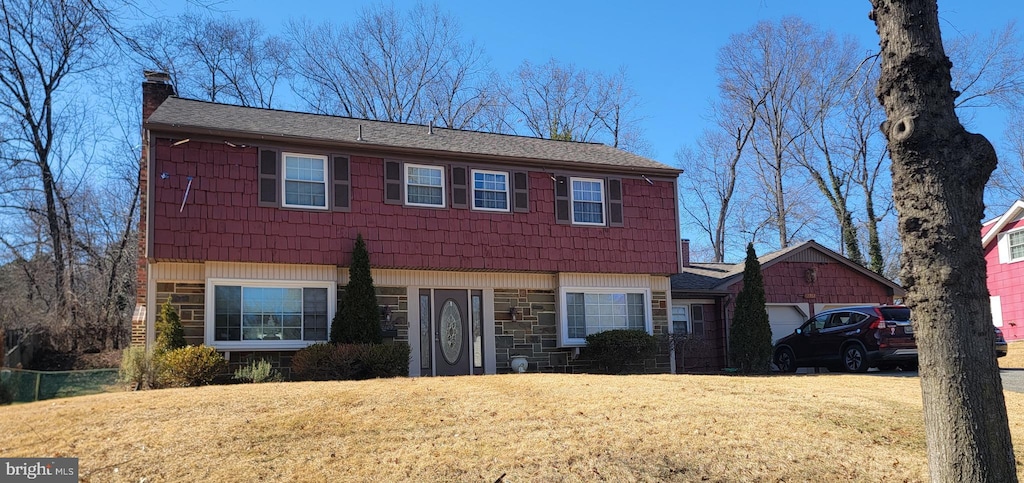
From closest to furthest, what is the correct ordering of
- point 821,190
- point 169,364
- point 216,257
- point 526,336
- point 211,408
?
1. point 211,408
2. point 169,364
3. point 216,257
4. point 526,336
5. point 821,190

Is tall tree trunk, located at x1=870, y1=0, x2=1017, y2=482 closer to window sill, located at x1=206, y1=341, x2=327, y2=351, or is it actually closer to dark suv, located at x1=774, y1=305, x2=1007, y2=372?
dark suv, located at x1=774, y1=305, x2=1007, y2=372

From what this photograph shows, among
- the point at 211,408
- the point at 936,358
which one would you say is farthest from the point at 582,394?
the point at 936,358

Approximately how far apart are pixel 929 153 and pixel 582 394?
19.6 ft

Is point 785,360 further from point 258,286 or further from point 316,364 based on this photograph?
point 258,286

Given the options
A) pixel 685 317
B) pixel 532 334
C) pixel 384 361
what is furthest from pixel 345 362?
A: pixel 685 317

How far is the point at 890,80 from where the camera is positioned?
19.3 feet

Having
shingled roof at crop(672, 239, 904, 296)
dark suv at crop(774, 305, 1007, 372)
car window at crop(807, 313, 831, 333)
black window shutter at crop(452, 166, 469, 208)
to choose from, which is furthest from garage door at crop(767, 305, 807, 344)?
black window shutter at crop(452, 166, 469, 208)

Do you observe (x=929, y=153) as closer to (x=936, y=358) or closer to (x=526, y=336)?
(x=936, y=358)

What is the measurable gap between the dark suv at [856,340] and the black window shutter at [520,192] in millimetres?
6834

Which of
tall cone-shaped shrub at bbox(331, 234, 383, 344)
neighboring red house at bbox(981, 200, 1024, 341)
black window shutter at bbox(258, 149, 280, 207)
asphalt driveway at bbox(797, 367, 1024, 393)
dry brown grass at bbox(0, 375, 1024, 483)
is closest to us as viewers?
dry brown grass at bbox(0, 375, 1024, 483)

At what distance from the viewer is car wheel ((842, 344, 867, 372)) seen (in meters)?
15.6

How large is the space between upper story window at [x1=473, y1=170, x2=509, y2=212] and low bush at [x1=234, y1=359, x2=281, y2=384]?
16.7 feet

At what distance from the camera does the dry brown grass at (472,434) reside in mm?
7234

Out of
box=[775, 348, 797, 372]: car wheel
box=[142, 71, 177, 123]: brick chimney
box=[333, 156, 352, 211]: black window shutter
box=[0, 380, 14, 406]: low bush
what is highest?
box=[142, 71, 177, 123]: brick chimney
